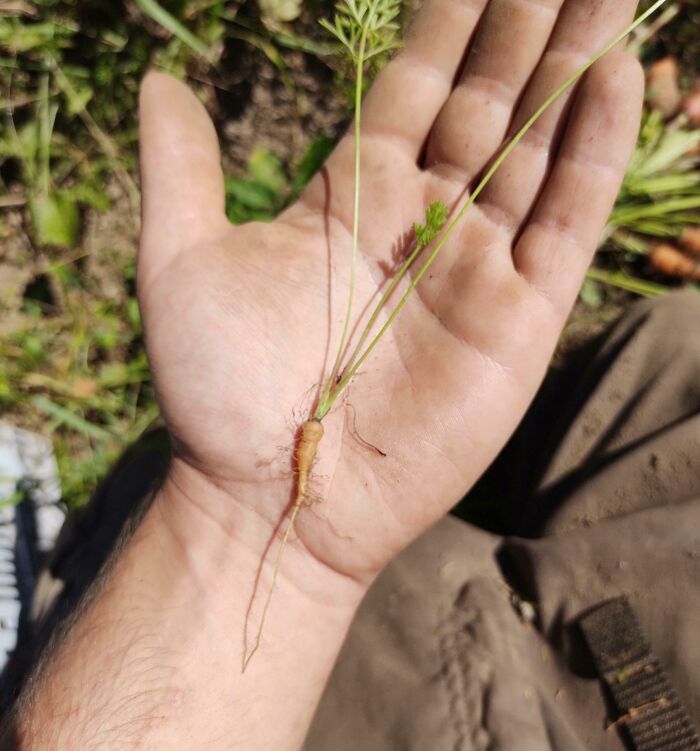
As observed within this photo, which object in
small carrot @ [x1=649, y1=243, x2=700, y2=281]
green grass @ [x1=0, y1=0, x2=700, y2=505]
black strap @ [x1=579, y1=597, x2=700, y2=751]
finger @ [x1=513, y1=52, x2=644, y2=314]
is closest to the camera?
black strap @ [x1=579, y1=597, x2=700, y2=751]

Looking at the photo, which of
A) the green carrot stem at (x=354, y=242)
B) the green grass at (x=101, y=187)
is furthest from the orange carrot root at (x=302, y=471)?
the green grass at (x=101, y=187)

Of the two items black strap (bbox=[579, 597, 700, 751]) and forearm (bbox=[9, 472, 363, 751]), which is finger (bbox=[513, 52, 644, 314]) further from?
forearm (bbox=[9, 472, 363, 751])

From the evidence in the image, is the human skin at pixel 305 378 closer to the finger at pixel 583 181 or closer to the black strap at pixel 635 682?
the finger at pixel 583 181

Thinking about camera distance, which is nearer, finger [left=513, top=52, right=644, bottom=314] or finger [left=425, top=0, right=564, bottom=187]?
finger [left=513, top=52, right=644, bottom=314]

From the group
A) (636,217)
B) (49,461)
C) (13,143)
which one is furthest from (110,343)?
(636,217)

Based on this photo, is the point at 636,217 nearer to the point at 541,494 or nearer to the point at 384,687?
the point at 541,494

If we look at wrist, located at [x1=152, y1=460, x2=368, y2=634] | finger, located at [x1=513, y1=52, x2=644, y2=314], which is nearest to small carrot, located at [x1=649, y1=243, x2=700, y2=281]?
finger, located at [x1=513, y1=52, x2=644, y2=314]
